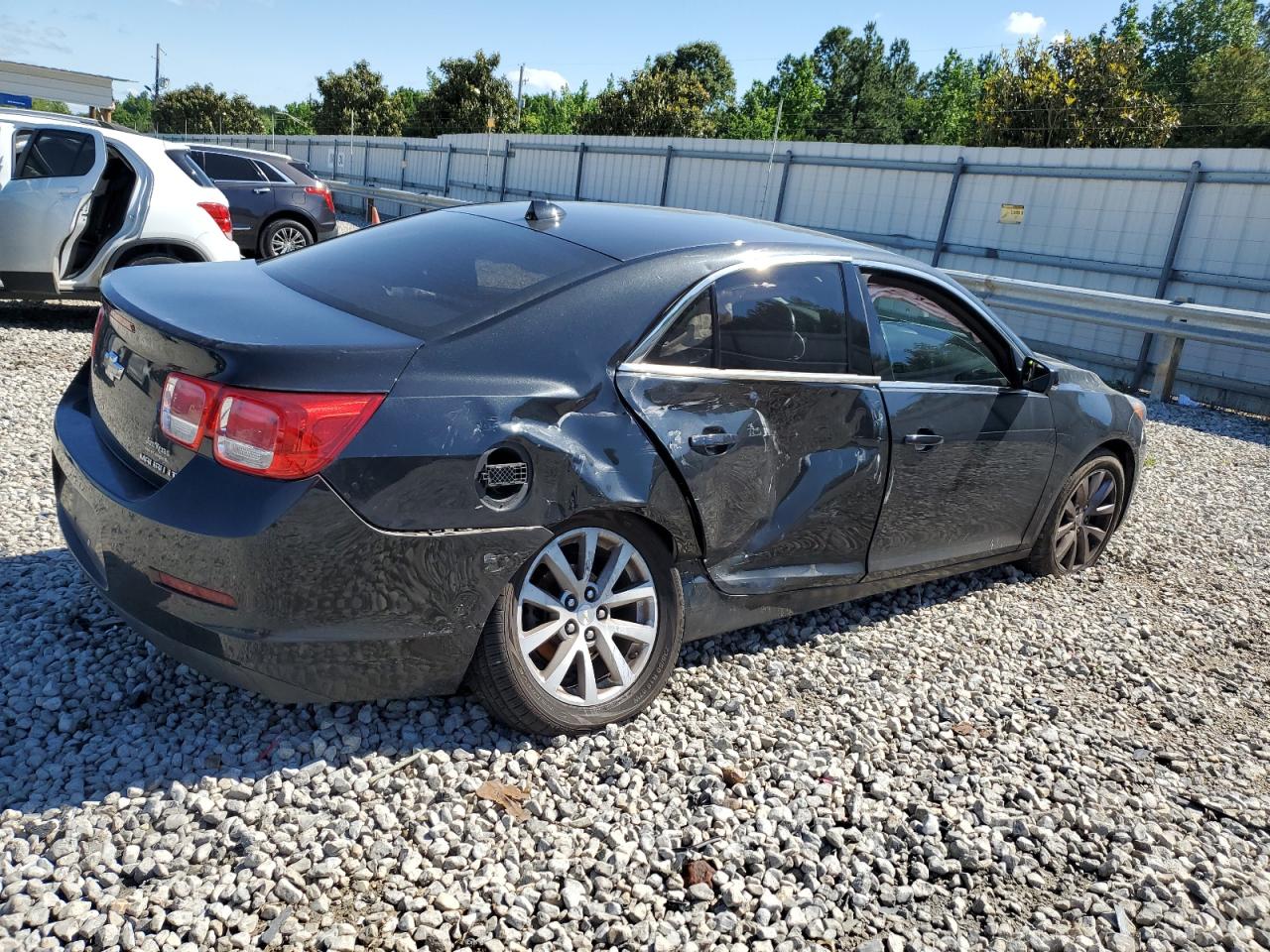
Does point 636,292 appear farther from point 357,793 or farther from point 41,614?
point 41,614

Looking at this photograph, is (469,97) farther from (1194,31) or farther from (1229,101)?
(1194,31)

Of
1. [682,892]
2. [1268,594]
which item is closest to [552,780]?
[682,892]

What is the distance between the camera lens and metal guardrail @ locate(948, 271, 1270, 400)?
32.9ft

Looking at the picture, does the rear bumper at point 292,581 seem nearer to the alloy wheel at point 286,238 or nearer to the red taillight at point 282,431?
the red taillight at point 282,431

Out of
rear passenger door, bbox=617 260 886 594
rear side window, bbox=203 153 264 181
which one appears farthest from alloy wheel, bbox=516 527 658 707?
rear side window, bbox=203 153 264 181

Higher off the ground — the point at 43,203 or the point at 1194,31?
the point at 1194,31

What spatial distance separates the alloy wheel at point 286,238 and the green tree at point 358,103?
57358mm

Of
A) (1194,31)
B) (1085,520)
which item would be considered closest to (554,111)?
(1194,31)

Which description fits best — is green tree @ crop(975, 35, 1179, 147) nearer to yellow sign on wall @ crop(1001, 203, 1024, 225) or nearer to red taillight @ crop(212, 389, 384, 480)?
yellow sign on wall @ crop(1001, 203, 1024, 225)

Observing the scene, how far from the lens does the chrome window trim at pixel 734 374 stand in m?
3.10

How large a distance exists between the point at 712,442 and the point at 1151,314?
928cm

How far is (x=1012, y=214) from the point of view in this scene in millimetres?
15586

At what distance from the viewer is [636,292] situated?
126 inches

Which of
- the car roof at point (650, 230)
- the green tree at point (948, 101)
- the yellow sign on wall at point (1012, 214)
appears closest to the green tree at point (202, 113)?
the green tree at point (948, 101)
